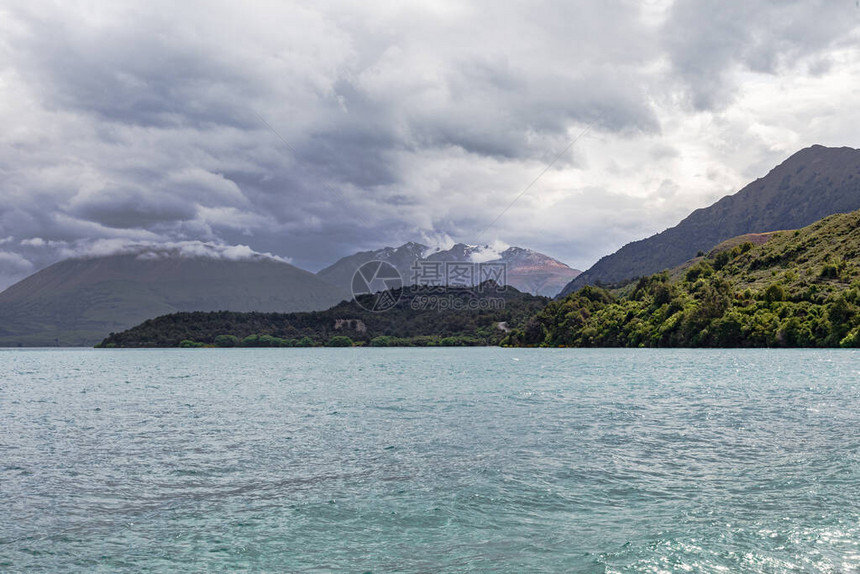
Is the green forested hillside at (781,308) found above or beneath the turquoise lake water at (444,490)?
above

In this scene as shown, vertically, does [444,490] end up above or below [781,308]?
below

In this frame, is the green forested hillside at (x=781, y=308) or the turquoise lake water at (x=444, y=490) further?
the green forested hillside at (x=781, y=308)

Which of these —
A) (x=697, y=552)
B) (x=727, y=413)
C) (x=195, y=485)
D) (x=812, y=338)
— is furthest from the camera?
(x=812, y=338)

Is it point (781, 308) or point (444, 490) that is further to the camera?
point (781, 308)

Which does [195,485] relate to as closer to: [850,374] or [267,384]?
[267,384]

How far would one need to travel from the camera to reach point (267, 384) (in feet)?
228

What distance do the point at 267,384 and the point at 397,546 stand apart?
194ft

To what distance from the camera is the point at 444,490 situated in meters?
18.4

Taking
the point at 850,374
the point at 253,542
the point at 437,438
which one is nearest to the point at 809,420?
the point at 437,438

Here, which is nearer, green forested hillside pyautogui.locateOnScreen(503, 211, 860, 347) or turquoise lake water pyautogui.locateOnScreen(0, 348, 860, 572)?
turquoise lake water pyautogui.locateOnScreen(0, 348, 860, 572)

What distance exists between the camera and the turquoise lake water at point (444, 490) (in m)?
12.8

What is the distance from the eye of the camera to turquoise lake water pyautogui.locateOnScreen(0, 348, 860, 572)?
1280 cm

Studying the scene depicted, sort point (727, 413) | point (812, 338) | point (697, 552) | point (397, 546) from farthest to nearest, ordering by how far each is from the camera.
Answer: point (812, 338) < point (727, 413) < point (397, 546) < point (697, 552)

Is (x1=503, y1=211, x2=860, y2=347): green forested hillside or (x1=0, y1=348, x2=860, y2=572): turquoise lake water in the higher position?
(x1=503, y1=211, x2=860, y2=347): green forested hillside
